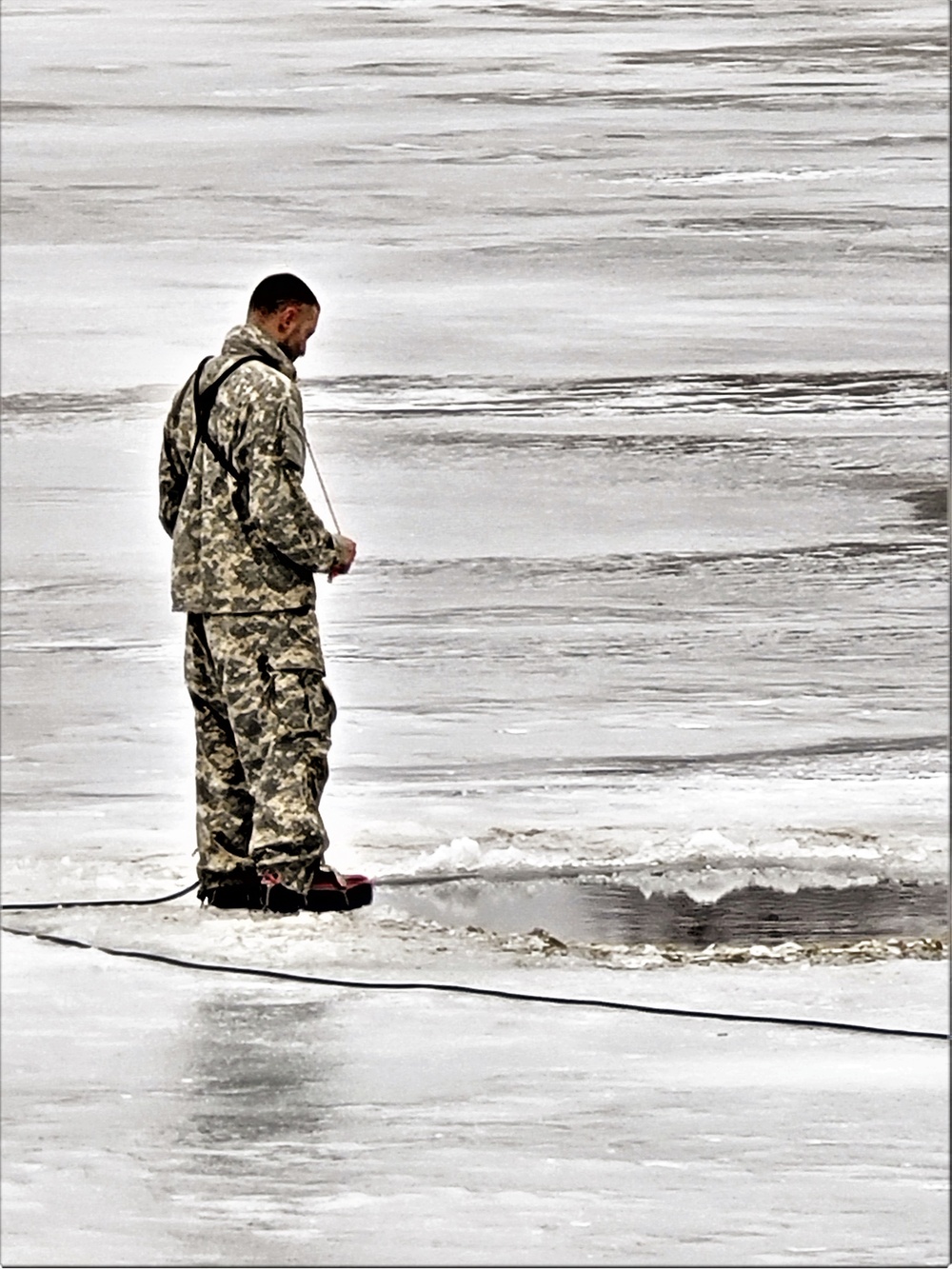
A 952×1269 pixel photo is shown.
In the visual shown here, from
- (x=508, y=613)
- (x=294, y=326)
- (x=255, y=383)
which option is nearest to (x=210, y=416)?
(x=255, y=383)

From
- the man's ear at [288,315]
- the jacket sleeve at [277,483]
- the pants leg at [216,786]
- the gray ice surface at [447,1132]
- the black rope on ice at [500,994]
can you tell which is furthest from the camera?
the pants leg at [216,786]

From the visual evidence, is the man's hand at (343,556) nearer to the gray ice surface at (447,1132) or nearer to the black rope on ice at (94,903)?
the black rope on ice at (94,903)

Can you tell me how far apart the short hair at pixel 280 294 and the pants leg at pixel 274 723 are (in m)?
0.74

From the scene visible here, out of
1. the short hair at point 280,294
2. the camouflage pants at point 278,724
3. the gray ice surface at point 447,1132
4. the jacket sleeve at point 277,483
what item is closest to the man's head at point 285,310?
the short hair at point 280,294

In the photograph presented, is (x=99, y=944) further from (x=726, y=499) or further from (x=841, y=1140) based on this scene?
(x=726, y=499)

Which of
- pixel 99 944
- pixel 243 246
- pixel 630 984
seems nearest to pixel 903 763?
pixel 630 984

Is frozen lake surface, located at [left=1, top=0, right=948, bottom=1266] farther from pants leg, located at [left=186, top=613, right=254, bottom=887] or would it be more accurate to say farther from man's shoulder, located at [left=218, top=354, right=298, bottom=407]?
man's shoulder, located at [left=218, top=354, right=298, bottom=407]

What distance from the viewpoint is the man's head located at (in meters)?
5.70

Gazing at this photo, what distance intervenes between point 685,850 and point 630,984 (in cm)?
109

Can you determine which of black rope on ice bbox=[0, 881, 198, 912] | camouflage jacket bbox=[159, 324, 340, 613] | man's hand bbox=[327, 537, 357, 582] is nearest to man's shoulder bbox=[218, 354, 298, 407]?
camouflage jacket bbox=[159, 324, 340, 613]

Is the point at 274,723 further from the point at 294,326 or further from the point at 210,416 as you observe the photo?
the point at 294,326

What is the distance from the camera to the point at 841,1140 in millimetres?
4566

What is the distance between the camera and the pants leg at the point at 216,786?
587 centimetres

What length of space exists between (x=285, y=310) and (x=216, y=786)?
46.4 inches
